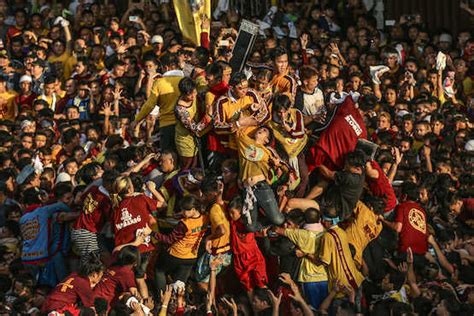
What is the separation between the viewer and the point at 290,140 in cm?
1543

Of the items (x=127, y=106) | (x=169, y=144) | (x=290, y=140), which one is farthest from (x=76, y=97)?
(x=290, y=140)

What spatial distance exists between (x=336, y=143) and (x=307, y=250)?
1352mm

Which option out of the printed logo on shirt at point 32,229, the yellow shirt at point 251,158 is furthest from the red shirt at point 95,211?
the yellow shirt at point 251,158

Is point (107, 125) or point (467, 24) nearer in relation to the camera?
point (107, 125)

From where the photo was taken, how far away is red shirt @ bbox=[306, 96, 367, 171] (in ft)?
50.9

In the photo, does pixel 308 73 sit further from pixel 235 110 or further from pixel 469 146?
pixel 469 146

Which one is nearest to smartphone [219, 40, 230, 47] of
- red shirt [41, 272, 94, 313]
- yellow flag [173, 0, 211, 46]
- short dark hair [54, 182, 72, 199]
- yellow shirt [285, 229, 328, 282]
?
yellow flag [173, 0, 211, 46]

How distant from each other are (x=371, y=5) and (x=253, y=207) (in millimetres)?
9622

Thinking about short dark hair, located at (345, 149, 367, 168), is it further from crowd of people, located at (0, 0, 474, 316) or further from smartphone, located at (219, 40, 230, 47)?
smartphone, located at (219, 40, 230, 47)

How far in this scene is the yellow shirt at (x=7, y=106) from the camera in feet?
70.1

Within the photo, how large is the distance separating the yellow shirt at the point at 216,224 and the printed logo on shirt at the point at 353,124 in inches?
68.5

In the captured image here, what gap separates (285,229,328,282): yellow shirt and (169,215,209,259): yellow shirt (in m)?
0.94

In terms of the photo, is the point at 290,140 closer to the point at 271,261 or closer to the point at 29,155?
the point at 271,261

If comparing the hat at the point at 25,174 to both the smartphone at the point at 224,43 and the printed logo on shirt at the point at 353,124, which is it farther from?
Answer: the printed logo on shirt at the point at 353,124
